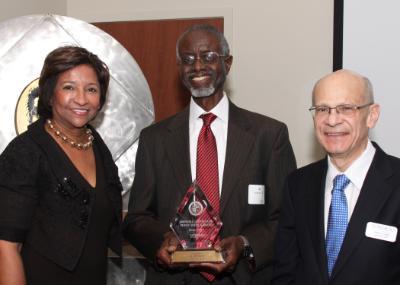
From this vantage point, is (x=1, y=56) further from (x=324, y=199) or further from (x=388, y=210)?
(x=388, y=210)

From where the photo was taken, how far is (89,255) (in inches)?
99.3

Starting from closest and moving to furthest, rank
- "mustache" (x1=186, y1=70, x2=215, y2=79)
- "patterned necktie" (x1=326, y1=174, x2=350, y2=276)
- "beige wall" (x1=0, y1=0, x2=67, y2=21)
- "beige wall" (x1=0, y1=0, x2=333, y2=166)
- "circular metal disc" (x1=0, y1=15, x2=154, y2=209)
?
"patterned necktie" (x1=326, y1=174, x2=350, y2=276), "mustache" (x1=186, y1=70, x2=215, y2=79), "circular metal disc" (x1=0, y1=15, x2=154, y2=209), "beige wall" (x1=0, y1=0, x2=67, y2=21), "beige wall" (x1=0, y1=0, x2=333, y2=166)

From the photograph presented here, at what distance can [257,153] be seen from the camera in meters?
2.71

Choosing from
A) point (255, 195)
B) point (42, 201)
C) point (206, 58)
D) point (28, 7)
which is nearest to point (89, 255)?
point (42, 201)

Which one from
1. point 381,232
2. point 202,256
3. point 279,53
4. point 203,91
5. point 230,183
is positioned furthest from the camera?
point 279,53

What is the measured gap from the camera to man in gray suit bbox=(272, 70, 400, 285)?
7.02ft

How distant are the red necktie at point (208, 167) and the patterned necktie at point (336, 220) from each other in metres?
0.56

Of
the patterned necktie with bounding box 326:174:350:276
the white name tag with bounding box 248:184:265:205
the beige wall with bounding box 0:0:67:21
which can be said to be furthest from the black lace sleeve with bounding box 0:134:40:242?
the beige wall with bounding box 0:0:67:21

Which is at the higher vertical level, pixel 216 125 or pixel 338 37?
pixel 338 37

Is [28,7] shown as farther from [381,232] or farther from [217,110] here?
[381,232]

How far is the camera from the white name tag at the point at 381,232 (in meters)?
2.12

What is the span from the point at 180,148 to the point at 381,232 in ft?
3.39

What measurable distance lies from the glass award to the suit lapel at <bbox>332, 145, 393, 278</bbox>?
0.55 m

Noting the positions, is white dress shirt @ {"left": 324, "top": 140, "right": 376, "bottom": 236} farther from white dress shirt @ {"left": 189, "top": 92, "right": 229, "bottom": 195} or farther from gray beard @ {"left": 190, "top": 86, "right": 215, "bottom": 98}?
gray beard @ {"left": 190, "top": 86, "right": 215, "bottom": 98}
